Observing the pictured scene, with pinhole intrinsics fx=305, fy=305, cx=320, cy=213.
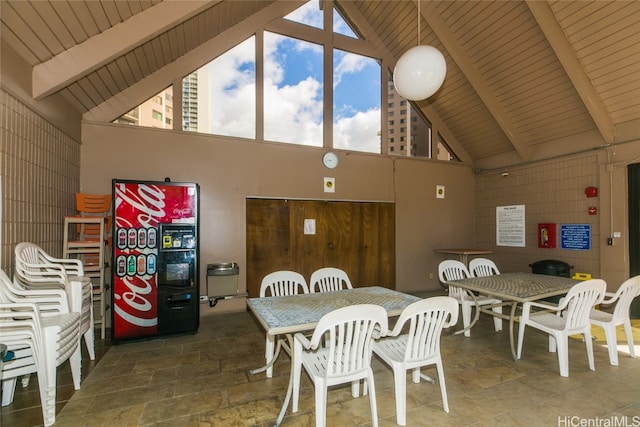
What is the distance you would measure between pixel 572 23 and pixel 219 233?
5.52 metres

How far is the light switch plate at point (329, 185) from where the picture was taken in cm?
543

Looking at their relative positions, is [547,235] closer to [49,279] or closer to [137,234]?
[137,234]

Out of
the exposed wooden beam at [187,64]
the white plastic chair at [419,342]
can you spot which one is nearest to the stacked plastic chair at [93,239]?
the exposed wooden beam at [187,64]

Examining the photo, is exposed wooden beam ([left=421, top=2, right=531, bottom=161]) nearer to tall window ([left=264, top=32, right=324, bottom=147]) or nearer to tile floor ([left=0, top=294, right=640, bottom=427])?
tall window ([left=264, top=32, right=324, bottom=147])

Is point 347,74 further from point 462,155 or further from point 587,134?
point 587,134

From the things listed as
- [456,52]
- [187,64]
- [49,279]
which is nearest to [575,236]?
[456,52]

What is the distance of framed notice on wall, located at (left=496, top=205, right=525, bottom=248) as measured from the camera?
5.91 m

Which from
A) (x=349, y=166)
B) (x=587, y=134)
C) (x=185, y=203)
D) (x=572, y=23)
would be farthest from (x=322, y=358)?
(x=587, y=134)

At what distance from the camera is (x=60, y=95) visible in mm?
3494

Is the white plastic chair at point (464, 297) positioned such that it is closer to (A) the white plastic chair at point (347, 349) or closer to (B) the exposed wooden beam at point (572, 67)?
(A) the white plastic chair at point (347, 349)

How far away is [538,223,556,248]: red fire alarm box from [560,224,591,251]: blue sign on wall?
12 centimetres

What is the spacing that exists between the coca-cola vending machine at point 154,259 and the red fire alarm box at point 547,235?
5.82 metres

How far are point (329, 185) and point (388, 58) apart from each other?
112 inches

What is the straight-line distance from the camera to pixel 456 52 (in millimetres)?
4906
